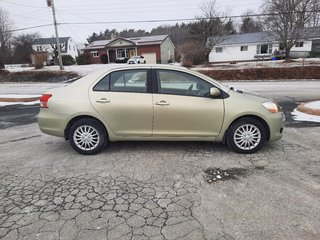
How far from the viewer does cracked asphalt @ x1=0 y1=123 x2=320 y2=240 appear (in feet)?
8.76

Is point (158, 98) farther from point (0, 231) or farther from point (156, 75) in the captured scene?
point (0, 231)

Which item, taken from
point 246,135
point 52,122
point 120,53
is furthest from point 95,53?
point 246,135

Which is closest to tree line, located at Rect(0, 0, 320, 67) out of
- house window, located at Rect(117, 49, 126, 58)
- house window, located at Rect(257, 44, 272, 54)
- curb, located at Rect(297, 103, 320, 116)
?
house window, located at Rect(257, 44, 272, 54)

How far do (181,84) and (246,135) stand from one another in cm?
146

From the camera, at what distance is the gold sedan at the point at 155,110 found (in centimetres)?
437

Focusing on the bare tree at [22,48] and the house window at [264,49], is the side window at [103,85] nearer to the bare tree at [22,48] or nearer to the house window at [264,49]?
the house window at [264,49]

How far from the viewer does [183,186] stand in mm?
3506

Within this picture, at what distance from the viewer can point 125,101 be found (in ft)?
14.5

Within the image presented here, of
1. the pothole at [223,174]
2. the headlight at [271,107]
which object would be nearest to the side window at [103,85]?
the pothole at [223,174]

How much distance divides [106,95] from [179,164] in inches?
68.1

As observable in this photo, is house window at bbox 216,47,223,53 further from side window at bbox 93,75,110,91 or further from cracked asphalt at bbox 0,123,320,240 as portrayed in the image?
side window at bbox 93,75,110,91

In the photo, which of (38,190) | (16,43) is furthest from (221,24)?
(16,43)

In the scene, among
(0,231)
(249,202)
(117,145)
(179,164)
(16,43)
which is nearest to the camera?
(0,231)

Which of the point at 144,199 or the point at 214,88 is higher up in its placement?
the point at 214,88
